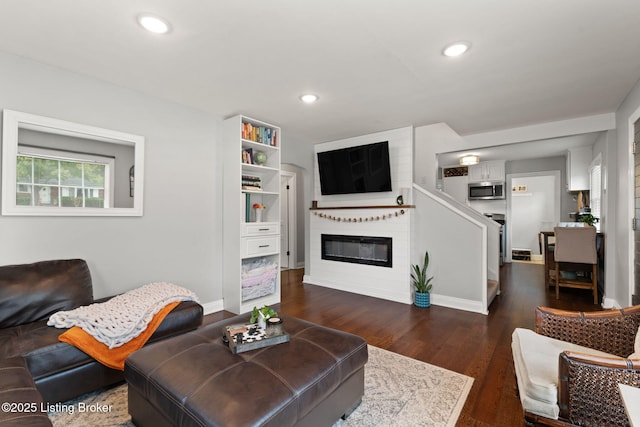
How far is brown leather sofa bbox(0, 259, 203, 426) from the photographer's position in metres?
1.59

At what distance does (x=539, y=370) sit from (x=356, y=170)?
3343mm

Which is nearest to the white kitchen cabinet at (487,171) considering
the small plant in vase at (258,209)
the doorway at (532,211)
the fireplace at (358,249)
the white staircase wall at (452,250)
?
the doorway at (532,211)

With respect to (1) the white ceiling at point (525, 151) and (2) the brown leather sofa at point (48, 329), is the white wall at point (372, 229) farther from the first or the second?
(2) the brown leather sofa at point (48, 329)

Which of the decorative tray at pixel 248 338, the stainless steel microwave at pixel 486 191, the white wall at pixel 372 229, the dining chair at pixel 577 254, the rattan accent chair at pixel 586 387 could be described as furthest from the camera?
the stainless steel microwave at pixel 486 191

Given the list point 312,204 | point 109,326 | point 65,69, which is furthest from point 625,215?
point 65,69

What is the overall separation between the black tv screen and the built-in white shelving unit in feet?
3.50

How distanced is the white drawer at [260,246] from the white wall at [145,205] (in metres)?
0.36

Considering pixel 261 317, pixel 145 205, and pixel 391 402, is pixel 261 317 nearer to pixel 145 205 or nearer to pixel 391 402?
pixel 391 402

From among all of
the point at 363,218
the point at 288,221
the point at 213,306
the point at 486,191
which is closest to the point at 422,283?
the point at 363,218

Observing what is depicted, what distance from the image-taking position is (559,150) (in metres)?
5.76

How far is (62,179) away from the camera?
2436mm

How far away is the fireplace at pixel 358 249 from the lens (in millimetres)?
4172

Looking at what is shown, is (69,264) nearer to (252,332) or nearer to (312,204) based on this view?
(252,332)

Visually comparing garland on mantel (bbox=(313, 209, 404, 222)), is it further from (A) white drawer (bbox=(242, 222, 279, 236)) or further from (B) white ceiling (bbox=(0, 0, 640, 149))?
(B) white ceiling (bbox=(0, 0, 640, 149))
